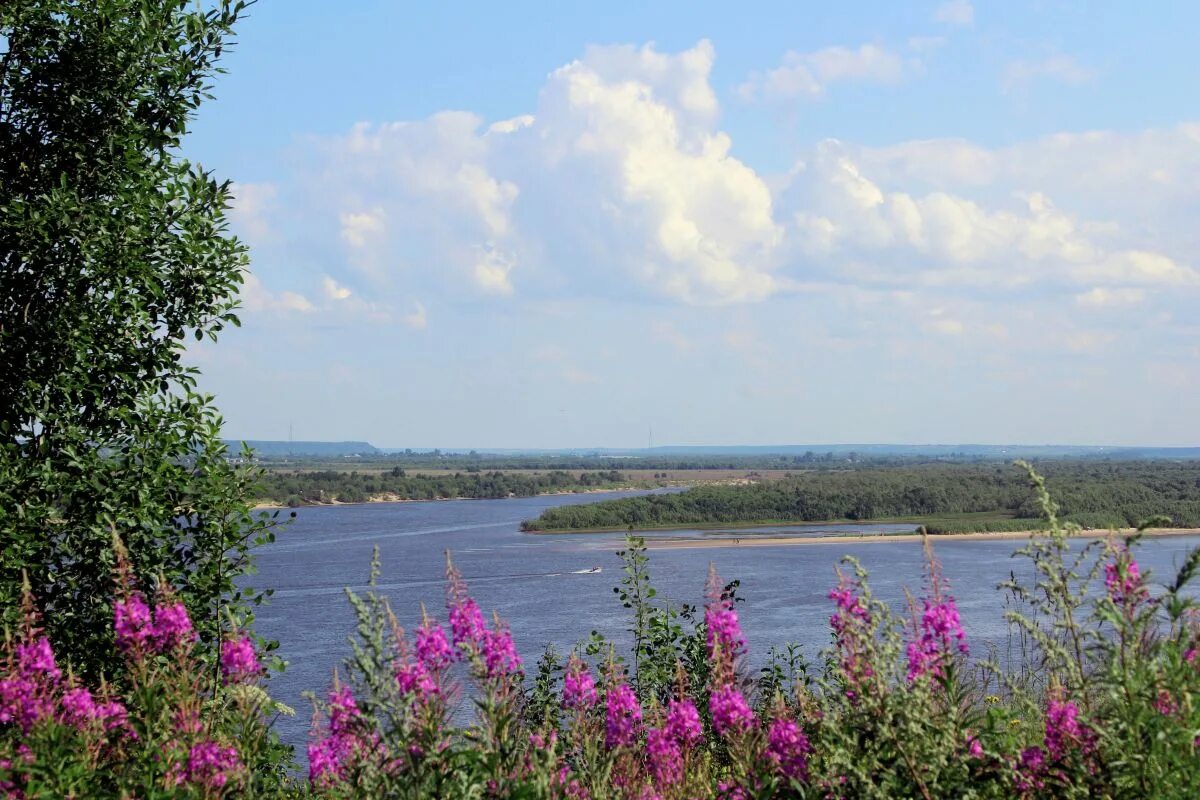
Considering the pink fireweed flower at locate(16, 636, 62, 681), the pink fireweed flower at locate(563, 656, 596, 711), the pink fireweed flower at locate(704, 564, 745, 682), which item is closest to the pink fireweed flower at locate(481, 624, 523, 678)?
the pink fireweed flower at locate(563, 656, 596, 711)

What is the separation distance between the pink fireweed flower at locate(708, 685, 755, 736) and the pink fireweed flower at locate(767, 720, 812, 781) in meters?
0.12

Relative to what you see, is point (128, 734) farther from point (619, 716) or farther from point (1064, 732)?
point (1064, 732)

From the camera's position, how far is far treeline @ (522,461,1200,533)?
219 feet

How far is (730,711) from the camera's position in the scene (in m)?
3.97

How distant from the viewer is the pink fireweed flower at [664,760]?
165 inches

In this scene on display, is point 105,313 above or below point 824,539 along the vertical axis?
above

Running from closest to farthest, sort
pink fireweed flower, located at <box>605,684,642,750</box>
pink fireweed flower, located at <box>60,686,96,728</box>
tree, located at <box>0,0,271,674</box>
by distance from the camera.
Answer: pink fireweed flower, located at <box>60,686,96,728</box>, pink fireweed flower, located at <box>605,684,642,750</box>, tree, located at <box>0,0,271,674</box>

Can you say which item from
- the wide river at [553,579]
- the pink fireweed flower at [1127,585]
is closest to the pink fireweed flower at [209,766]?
the pink fireweed flower at [1127,585]

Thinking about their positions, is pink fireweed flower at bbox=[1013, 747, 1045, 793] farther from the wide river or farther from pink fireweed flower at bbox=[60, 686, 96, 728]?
the wide river

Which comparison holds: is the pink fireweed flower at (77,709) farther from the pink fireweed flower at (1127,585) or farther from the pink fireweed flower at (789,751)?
the pink fireweed flower at (1127,585)

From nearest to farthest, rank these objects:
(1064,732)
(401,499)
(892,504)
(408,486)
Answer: (1064,732) → (892,504) → (401,499) → (408,486)

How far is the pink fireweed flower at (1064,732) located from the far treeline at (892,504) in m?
60.6

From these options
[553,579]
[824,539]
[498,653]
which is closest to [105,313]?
[498,653]

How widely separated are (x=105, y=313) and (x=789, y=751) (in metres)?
5.23
